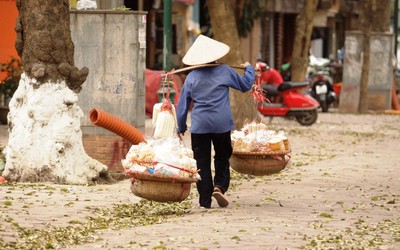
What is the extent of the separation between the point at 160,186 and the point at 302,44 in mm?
19136

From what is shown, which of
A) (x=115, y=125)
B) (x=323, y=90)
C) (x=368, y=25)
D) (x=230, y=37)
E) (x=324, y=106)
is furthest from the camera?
(x=324, y=106)

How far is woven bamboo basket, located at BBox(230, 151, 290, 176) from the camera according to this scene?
12.7 meters

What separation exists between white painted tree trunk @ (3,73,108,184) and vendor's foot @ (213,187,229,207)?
226cm

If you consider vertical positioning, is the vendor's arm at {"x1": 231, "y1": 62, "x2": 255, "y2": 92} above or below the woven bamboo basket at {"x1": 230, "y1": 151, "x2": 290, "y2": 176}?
above

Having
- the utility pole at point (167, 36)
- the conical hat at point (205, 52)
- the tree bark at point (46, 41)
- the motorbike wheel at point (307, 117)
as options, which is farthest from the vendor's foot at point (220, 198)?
the motorbike wheel at point (307, 117)

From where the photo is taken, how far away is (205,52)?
11.9 metres

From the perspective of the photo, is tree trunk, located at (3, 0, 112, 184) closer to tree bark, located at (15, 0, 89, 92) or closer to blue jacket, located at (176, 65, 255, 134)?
tree bark, located at (15, 0, 89, 92)

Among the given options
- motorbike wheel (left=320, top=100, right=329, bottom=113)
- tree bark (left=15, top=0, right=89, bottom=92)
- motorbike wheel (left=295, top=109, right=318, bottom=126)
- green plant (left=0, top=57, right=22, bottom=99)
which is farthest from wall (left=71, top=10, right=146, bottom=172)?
motorbike wheel (left=320, top=100, right=329, bottom=113)

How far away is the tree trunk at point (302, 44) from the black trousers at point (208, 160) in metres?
17.3

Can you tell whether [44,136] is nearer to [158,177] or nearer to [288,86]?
[158,177]

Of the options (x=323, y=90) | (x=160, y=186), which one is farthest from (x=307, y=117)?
(x=160, y=186)

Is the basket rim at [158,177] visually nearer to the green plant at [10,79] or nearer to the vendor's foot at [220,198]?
the vendor's foot at [220,198]

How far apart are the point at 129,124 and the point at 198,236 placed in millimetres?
5463

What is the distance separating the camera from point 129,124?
15.0 metres
